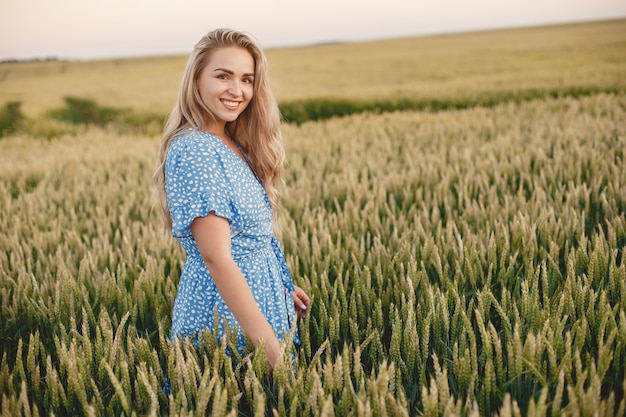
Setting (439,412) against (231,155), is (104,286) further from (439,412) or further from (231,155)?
(439,412)

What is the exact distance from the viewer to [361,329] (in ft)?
6.22

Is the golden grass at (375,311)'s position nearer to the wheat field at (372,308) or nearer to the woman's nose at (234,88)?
the wheat field at (372,308)

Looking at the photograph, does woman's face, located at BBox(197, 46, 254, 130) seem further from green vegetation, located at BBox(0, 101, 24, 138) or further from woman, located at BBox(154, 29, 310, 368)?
green vegetation, located at BBox(0, 101, 24, 138)

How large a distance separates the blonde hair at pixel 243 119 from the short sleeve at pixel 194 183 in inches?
5.1

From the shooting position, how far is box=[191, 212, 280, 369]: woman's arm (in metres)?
1.29

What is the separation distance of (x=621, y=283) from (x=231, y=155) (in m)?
1.43

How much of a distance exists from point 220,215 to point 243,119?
518 millimetres

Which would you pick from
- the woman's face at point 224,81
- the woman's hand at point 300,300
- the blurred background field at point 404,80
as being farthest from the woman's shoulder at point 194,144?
the blurred background field at point 404,80

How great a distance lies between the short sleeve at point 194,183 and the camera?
1315 millimetres

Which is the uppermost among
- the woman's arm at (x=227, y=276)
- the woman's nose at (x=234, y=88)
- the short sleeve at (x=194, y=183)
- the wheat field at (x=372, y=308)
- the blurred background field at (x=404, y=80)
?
the blurred background field at (x=404, y=80)

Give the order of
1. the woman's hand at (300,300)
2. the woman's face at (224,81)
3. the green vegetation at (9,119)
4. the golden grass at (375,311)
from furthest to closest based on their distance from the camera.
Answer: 1. the green vegetation at (9,119)
2. the woman's hand at (300,300)
3. the woman's face at (224,81)
4. the golden grass at (375,311)

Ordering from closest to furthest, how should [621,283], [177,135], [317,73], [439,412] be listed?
[439,412] < [177,135] < [621,283] < [317,73]

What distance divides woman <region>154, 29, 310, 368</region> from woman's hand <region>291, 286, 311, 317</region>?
0.11ft

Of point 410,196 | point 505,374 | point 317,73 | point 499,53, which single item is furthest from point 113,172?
point 499,53
